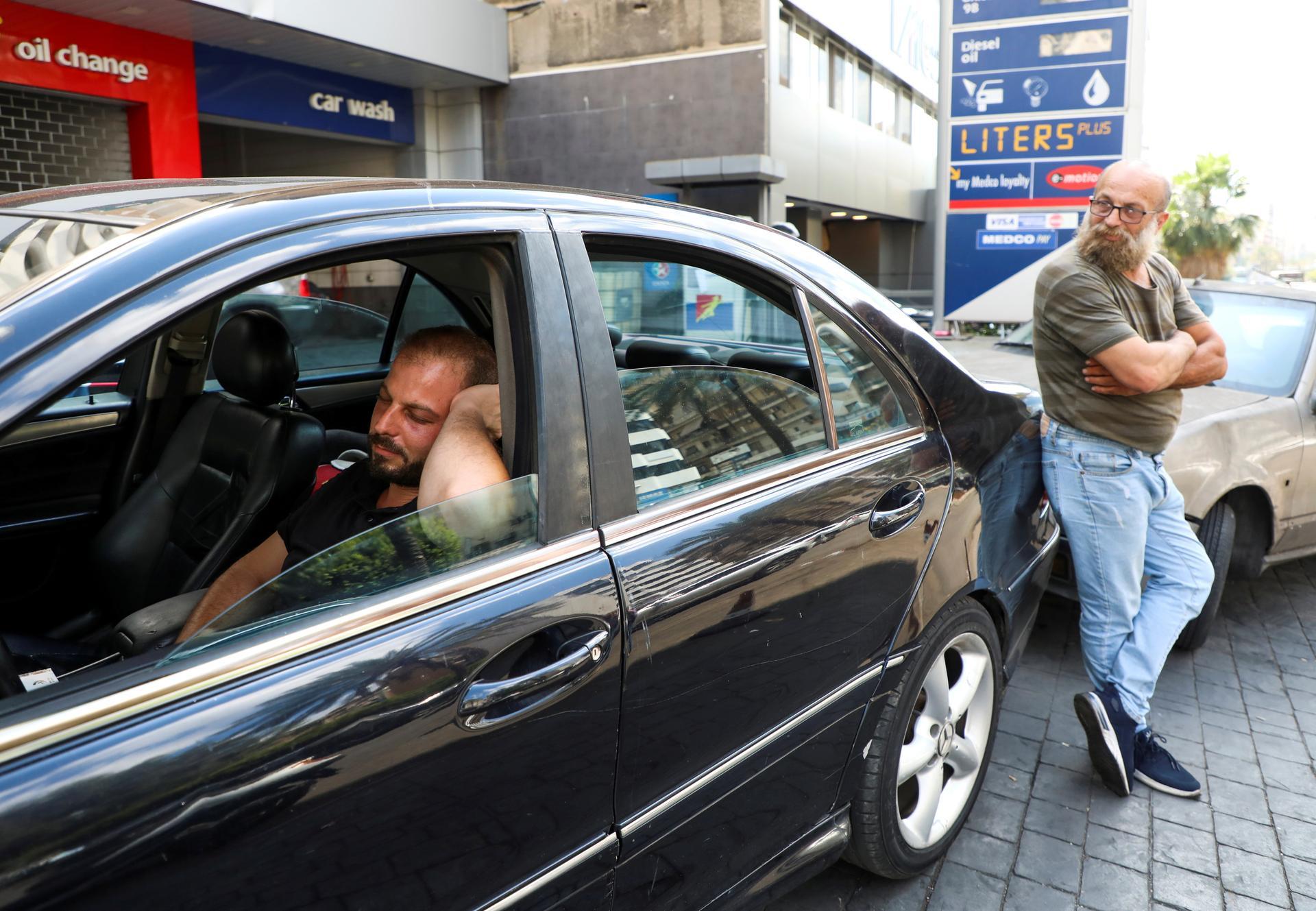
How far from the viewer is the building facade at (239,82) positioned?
1023cm

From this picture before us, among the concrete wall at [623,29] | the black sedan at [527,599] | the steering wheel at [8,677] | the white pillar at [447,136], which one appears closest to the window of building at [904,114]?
the concrete wall at [623,29]

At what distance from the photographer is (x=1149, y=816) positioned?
10.0 ft

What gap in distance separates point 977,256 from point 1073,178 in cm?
124

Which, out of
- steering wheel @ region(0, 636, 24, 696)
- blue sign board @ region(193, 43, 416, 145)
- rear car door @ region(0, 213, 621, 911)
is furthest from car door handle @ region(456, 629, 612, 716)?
blue sign board @ region(193, 43, 416, 145)

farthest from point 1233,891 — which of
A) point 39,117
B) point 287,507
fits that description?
point 39,117

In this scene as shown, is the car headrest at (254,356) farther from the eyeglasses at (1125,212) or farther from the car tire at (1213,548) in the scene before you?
the car tire at (1213,548)

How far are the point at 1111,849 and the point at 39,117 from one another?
39.2 feet

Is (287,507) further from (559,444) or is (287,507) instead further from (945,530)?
(945,530)

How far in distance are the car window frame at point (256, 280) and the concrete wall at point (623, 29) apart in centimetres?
1360

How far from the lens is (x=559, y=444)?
1.64 m

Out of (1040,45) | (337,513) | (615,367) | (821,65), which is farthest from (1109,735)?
(821,65)

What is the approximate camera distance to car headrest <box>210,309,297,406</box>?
111 inches

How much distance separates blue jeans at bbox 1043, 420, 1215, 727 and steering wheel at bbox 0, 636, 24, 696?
107 inches

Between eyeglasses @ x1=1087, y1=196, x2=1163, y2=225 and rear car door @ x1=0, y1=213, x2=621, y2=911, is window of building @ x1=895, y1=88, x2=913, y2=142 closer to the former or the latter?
eyeglasses @ x1=1087, y1=196, x2=1163, y2=225
